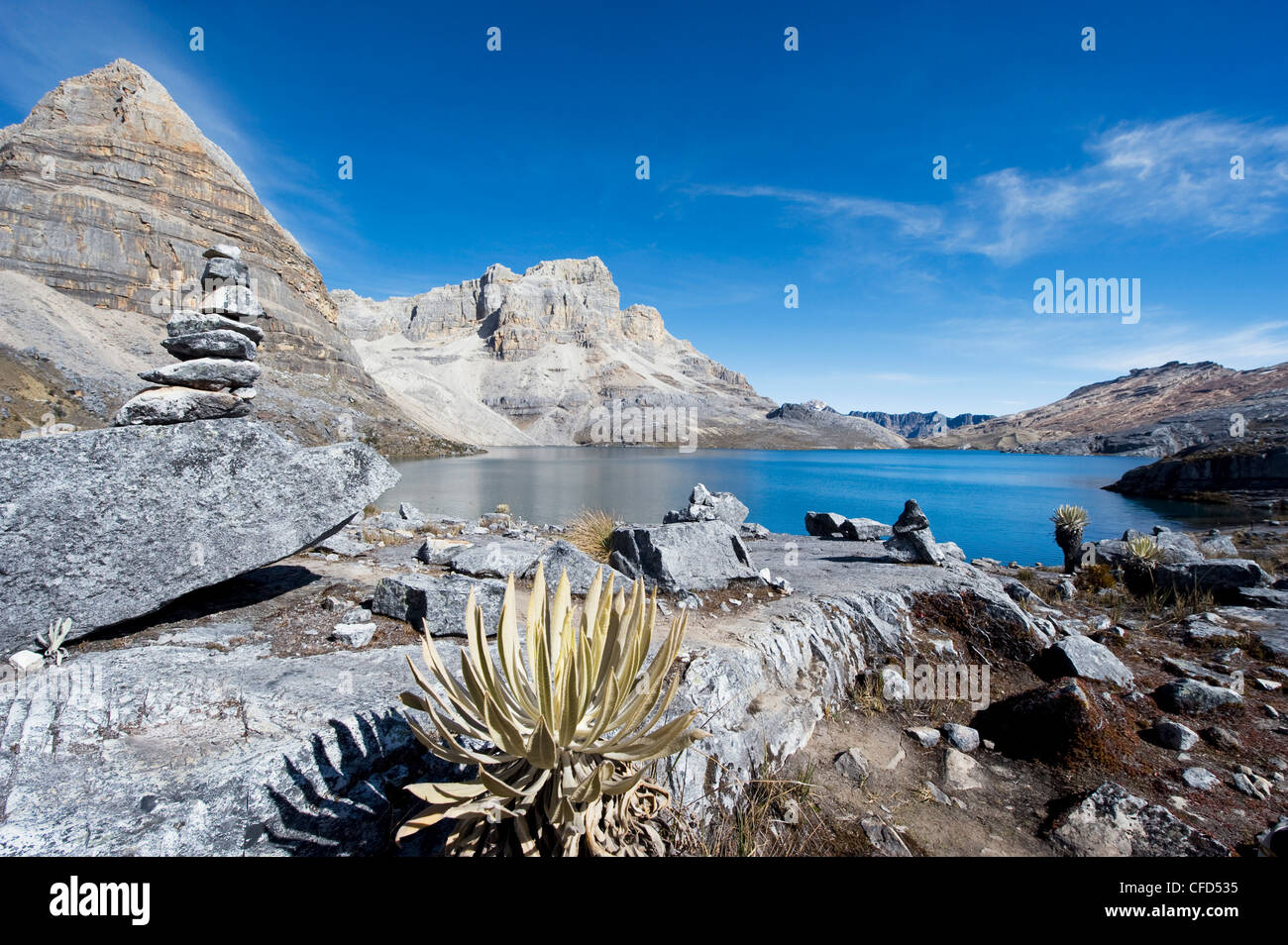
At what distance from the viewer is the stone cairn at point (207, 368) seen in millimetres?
4949

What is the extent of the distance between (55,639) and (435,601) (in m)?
2.78

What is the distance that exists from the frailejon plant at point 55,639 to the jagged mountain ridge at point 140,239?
55677 mm

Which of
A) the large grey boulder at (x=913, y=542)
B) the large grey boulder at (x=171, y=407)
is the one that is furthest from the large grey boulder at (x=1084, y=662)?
the large grey boulder at (x=171, y=407)

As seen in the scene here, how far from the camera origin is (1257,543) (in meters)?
17.3

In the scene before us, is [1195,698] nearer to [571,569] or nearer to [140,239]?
[571,569]

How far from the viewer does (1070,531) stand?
12.2 meters

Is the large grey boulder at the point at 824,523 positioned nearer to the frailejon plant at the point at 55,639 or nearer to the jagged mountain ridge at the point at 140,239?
the frailejon plant at the point at 55,639

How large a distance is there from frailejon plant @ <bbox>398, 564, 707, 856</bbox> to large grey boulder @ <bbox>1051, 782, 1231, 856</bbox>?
3.16m

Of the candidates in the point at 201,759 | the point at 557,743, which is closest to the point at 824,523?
the point at 557,743

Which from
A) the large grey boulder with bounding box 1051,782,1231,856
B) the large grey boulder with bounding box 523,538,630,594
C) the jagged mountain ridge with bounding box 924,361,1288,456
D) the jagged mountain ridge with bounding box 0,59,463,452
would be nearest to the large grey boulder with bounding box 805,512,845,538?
the large grey boulder with bounding box 523,538,630,594
